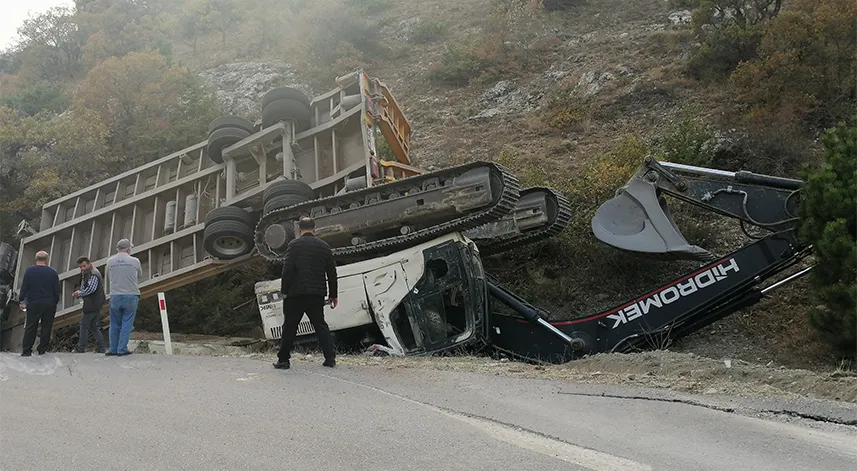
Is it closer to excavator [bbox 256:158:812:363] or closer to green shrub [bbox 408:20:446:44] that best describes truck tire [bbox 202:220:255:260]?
excavator [bbox 256:158:812:363]

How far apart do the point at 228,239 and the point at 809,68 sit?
1066cm

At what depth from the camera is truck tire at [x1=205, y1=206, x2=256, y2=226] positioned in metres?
9.55

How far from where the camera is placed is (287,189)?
30.6ft

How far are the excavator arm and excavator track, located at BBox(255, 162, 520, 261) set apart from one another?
112 cm

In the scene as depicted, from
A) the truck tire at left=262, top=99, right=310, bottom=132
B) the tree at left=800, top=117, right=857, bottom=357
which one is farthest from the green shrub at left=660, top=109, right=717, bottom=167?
the truck tire at left=262, top=99, right=310, bottom=132

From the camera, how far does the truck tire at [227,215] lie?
955 centimetres

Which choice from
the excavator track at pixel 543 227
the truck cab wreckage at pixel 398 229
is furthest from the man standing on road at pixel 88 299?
the excavator track at pixel 543 227

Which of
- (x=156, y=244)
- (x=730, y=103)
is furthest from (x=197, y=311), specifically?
(x=730, y=103)

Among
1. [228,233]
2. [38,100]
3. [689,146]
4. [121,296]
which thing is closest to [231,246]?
[228,233]

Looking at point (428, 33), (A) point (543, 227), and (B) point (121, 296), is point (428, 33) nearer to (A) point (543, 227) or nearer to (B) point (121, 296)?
(A) point (543, 227)

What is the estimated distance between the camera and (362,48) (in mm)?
26047

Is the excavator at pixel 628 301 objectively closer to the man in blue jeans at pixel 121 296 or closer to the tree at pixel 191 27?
the man in blue jeans at pixel 121 296

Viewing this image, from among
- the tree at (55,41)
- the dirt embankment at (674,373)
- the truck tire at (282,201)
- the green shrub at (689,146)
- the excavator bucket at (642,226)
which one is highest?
the tree at (55,41)

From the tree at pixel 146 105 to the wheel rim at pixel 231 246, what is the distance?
22.7ft
